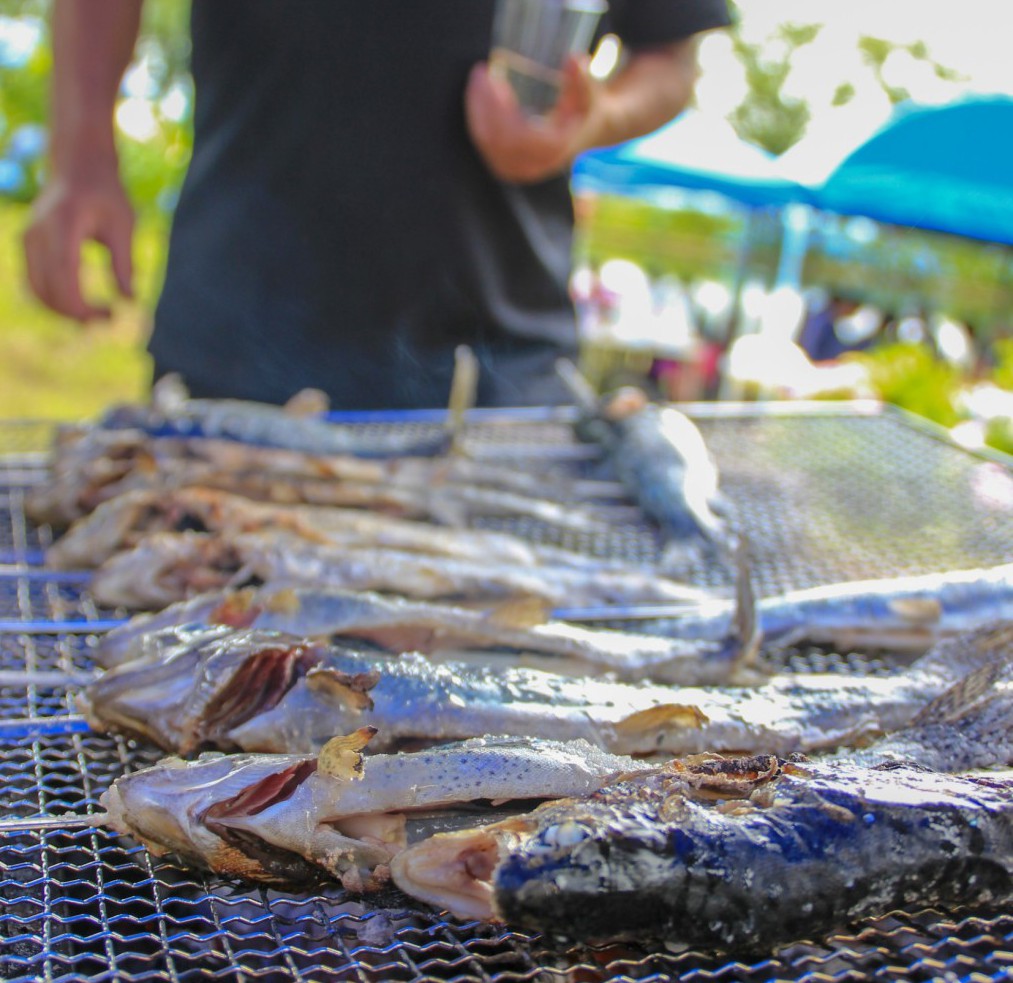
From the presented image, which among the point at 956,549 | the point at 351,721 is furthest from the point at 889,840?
the point at 956,549

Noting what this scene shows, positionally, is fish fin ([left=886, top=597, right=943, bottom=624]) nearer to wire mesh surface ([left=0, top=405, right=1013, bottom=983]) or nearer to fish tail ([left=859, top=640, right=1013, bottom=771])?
wire mesh surface ([left=0, top=405, right=1013, bottom=983])

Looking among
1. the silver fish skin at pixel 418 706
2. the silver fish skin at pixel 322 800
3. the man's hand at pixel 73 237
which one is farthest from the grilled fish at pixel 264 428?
the silver fish skin at pixel 322 800

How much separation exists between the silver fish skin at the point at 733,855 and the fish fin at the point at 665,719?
25cm

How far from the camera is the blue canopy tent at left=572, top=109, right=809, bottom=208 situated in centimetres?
959

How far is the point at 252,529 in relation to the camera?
3.19 m

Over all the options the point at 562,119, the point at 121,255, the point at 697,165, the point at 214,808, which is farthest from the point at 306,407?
the point at 697,165

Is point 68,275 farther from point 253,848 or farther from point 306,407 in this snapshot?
point 253,848

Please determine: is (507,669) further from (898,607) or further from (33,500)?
(33,500)

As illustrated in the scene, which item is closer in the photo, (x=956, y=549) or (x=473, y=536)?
(x=473, y=536)

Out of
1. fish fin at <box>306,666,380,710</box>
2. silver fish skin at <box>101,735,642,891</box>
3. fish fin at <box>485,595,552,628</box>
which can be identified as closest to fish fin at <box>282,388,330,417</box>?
fish fin at <box>485,595,552,628</box>

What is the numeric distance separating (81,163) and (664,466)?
2.88m

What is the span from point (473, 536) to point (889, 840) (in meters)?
1.80

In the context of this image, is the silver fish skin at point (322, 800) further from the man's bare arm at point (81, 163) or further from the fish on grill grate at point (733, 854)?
the man's bare arm at point (81, 163)

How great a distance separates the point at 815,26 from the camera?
67.9 ft
